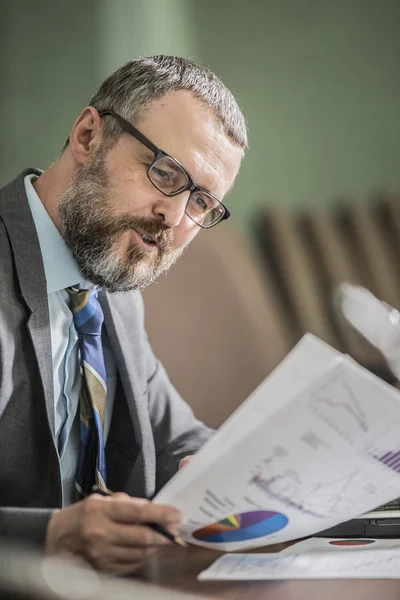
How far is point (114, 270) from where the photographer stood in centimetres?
117

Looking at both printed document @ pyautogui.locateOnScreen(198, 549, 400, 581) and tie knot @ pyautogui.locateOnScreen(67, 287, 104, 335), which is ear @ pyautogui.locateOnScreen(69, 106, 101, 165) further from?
printed document @ pyautogui.locateOnScreen(198, 549, 400, 581)

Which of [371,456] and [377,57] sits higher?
[377,57]

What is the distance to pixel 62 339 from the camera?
43.6 inches

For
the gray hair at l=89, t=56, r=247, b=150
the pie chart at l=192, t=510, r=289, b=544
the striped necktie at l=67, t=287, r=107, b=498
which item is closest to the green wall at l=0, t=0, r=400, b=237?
the gray hair at l=89, t=56, r=247, b=150

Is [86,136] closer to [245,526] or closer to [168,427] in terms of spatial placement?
[168,427]

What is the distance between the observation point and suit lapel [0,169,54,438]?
3.25ft

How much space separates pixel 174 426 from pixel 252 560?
1.92 ft

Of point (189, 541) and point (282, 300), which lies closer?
point (189, 541)

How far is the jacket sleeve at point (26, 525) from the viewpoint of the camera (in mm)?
684

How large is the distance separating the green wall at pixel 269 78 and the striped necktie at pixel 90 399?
6.18ft

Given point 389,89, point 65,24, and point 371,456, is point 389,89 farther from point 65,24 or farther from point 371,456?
point 371,456

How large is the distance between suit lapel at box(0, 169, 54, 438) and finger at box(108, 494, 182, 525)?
1.21 ft

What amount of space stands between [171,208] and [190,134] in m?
0.14

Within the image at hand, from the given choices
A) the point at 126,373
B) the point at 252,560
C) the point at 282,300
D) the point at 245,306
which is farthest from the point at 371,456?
the point at 282,300
